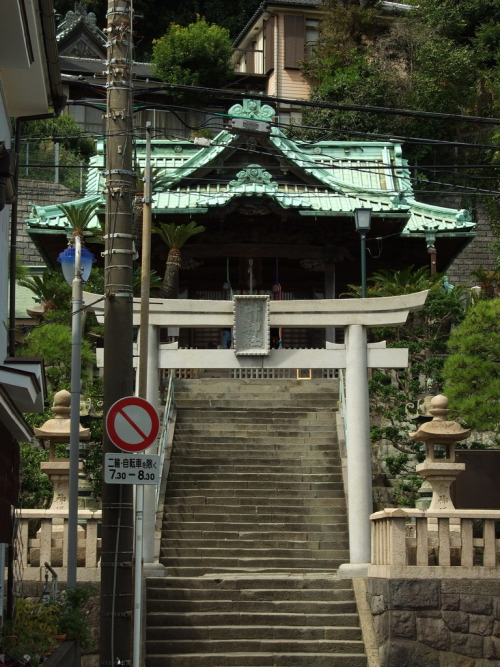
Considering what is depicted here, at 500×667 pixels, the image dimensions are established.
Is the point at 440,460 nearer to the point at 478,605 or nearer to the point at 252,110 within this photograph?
the point at 478,605

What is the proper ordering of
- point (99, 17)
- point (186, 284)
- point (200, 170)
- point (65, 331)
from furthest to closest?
point (99, 17)
point (186, 284)
point (200, 170)
point (65, 331)

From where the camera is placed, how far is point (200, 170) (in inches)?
1192

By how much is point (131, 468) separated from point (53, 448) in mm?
7182

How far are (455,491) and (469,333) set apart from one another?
10.7 ft

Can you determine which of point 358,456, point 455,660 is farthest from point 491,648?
point 358,456

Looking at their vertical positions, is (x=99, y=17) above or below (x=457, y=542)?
above

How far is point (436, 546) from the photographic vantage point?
15750mm

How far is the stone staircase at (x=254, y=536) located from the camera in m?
15.9

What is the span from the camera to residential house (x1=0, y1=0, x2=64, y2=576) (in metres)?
A: 11.3

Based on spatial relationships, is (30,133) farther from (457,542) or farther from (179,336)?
(457,542)

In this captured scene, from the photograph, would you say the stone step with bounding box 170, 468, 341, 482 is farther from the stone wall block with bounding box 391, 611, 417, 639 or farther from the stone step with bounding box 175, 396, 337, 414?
the stone wall block with bounding box 391, 611, 417, 639

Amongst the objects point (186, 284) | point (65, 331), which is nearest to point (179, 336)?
point (186, 284)

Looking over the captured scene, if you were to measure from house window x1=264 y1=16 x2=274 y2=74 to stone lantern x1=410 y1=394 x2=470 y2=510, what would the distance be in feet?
117

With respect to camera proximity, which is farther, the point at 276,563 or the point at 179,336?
the point at 179,336
